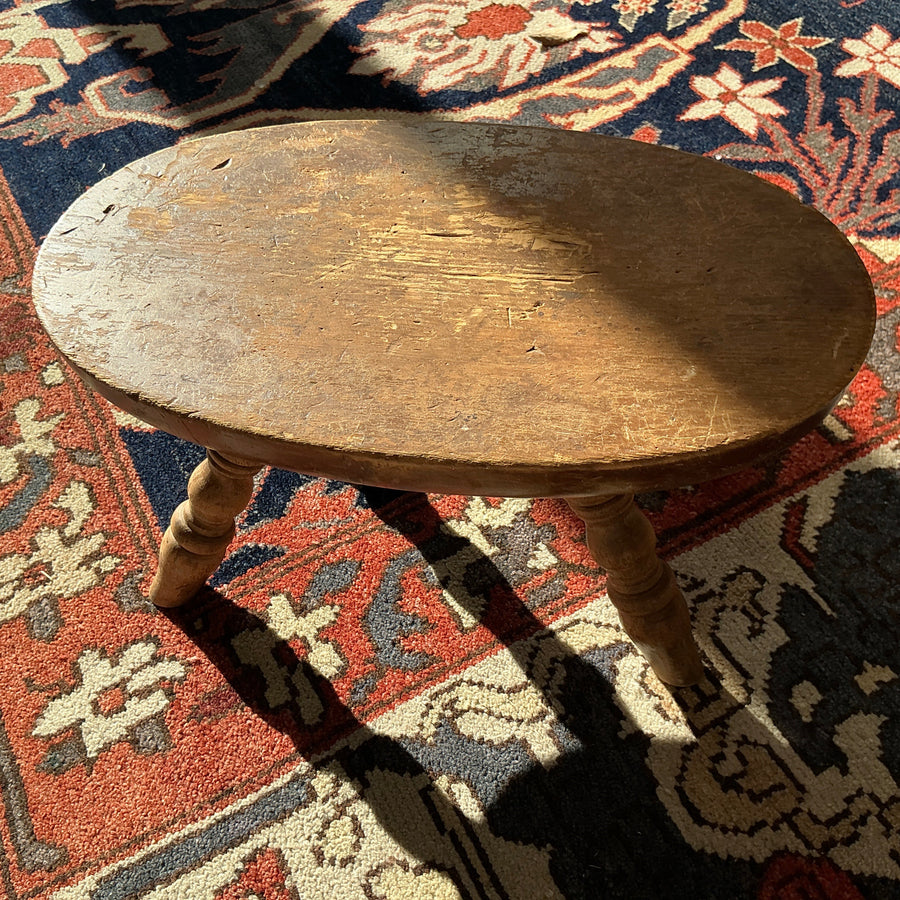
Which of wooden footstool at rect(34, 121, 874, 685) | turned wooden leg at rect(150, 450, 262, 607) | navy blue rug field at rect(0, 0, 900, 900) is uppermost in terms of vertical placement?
wooden footstool at rect(34, 121, 874, 685)

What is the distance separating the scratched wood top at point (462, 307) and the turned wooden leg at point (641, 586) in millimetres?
193

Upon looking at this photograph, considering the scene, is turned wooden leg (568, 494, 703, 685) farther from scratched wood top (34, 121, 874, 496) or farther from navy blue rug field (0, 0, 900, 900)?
scratched wood top (34, 121, 874, 496)

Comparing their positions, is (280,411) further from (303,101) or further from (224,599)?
(303,101)

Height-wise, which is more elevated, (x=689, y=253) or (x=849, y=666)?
(x=689, y=253)

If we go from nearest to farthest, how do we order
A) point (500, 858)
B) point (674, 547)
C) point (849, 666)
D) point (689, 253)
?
1. point (689, 253)
2. point (500, 858)
3. point (849, 666)
4. point (674, 547)

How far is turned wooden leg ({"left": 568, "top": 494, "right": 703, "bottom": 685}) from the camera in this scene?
30.4 inches

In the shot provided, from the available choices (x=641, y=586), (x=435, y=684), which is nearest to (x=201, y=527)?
(x=435, y=684)

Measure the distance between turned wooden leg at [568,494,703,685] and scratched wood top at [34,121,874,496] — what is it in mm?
193

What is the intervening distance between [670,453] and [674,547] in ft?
1.64

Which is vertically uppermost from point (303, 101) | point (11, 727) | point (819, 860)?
point (303, 101)

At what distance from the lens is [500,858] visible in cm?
79

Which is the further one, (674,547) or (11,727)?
(674,547)

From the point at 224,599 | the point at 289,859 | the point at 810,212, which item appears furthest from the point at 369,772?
the point at 810,212

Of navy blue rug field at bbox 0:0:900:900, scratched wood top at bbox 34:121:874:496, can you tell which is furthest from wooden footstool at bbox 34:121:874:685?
navy blue rug field at bbox 0:0:900:900
